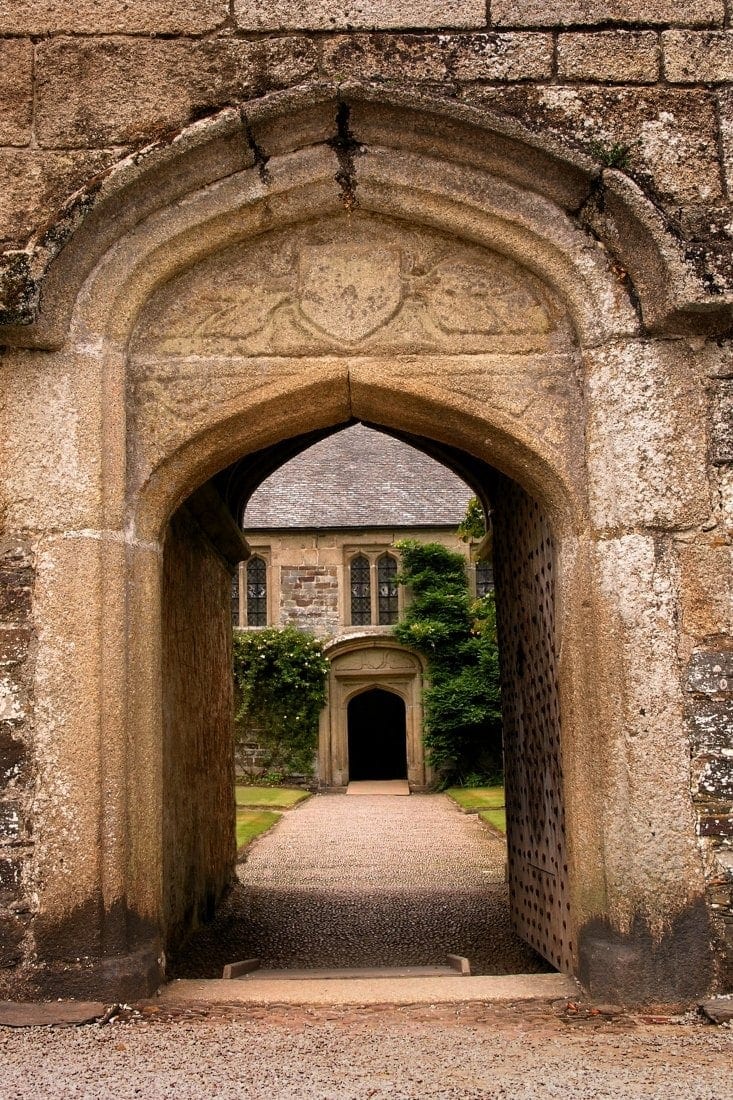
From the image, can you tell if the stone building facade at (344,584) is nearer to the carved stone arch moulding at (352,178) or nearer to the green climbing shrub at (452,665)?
the green climbing shrub at (452,665)

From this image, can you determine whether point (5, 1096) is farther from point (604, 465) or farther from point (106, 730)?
point (604, 465)

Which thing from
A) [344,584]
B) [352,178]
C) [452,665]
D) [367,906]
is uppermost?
[352,178]

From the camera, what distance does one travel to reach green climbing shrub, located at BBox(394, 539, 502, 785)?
18.6 metres

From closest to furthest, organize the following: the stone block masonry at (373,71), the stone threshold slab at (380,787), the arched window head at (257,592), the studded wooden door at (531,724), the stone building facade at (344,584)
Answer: the stone block masonry at (373,71), the studded wooden door at (531,724), the stone threshold slab at (380,787), the stone building facade at (344,584), the arched window head at (257,592)

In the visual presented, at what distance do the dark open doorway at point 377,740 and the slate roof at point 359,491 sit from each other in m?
4.73

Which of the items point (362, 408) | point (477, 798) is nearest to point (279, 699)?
point (477, 798)

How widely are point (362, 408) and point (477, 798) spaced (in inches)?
487

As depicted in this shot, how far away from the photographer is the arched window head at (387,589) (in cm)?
1986

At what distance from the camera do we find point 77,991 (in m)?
3.38

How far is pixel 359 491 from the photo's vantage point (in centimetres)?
2084

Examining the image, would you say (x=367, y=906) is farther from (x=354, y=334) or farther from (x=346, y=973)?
(x=354, y=334)

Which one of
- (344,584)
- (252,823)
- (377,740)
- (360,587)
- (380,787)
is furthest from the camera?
(377,740)

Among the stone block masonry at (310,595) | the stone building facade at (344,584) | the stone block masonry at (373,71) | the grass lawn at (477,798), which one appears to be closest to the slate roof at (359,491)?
the stone building facade at (344,584)

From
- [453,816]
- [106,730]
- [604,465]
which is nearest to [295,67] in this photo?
[604,465]
